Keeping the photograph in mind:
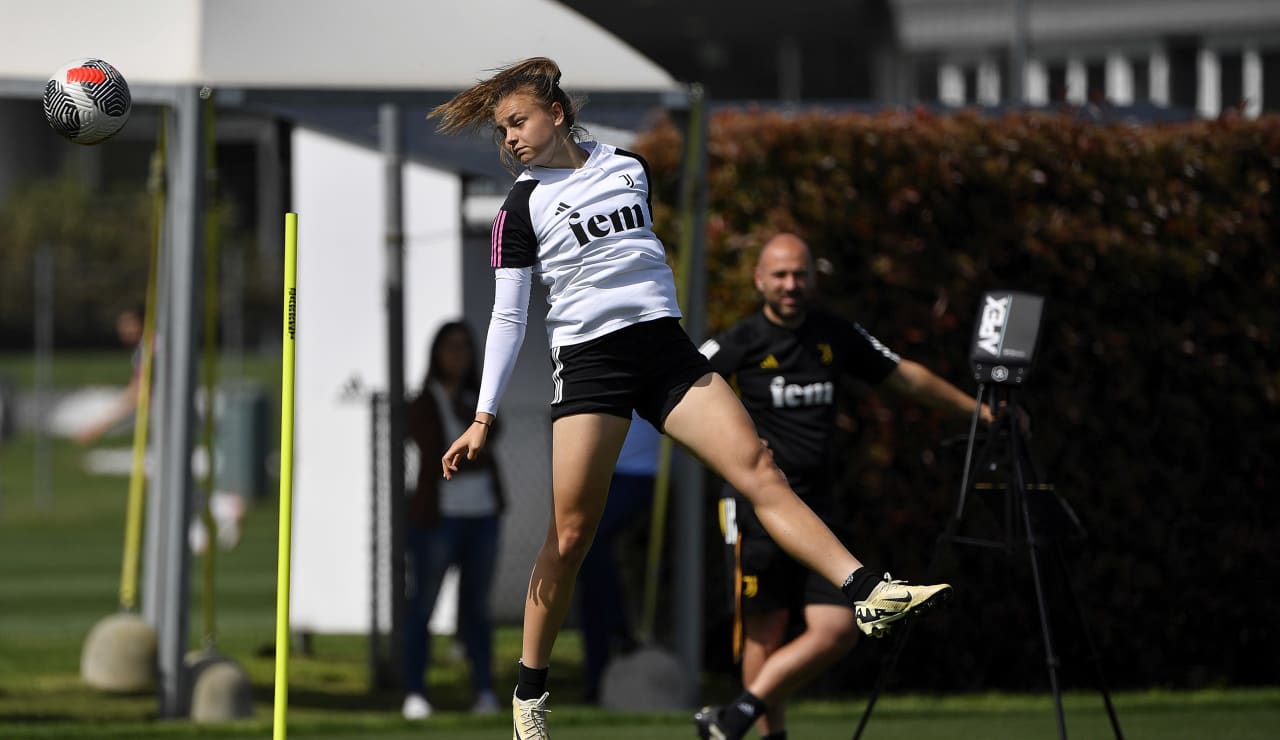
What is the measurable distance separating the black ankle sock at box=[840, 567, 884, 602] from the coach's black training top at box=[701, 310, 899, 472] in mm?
1685

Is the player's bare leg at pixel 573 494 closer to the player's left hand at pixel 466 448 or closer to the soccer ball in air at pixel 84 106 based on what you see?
the player's left hand at pixel 466 448

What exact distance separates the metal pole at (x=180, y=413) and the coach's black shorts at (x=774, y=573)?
3191 mm

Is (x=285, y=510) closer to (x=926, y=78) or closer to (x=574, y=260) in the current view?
(x=574, y=260)

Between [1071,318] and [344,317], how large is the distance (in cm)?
487

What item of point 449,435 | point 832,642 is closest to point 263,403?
point 449,435

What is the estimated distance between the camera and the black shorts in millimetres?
5805

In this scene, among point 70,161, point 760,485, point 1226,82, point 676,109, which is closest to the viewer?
point 760,485

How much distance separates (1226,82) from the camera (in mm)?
15102

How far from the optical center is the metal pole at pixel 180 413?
9.04 m

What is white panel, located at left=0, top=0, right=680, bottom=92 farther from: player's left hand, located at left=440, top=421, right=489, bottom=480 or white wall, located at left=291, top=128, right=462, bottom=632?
player's left hand, located at left=440, top=421, right=489, bottom=480

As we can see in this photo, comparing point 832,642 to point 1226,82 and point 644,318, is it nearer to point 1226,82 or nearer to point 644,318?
point 644,318

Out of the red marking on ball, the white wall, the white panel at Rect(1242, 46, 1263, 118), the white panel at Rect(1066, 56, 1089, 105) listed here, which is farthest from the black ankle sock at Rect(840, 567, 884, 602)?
the white panel at Rect(1066, 56, 1089, 105)

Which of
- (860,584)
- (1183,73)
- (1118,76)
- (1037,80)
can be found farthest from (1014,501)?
(1037,80)

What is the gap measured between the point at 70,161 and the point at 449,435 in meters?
34.6
